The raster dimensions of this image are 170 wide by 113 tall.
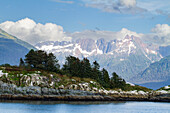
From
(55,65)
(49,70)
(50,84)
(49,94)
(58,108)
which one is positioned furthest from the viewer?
(55,65)

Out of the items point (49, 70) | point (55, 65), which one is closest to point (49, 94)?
point (49, 70)

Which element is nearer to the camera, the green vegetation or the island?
the island

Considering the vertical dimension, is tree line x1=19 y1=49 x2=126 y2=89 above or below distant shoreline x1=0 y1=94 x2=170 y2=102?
above

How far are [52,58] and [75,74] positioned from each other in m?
19.3

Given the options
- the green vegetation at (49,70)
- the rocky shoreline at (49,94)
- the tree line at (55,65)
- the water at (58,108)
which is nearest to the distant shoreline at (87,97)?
the rocky shoreline at (49,94)

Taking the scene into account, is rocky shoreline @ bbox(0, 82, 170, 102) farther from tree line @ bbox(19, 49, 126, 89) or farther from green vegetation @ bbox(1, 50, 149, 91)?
tree line @ bbox(19, 49, 126, 89)

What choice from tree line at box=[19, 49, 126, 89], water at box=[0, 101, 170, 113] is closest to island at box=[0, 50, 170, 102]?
tree line at box=[19, 49, 126, 89]

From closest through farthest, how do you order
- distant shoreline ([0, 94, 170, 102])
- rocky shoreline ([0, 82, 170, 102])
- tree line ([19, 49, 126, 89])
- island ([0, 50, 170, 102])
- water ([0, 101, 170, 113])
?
water ([0, 101, 170, 113]) → rocky shoreline ([0, 82, 170, 102]) → island ([0, 50, 170, 102]) → distant shoreline ([0, 94, 170, 102]) → tree line ([19, 49, 126, 89])

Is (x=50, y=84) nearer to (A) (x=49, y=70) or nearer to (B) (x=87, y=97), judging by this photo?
(A) (x=49, y=70)

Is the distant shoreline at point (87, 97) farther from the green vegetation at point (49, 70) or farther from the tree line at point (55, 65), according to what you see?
the tree line at point (55, 65)

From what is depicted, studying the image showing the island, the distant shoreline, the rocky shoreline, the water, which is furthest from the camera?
the distant shoreline

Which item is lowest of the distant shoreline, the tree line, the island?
the distant shoreline

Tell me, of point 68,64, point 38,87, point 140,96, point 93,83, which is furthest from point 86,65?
point 38,87

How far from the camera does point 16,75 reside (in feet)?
463
